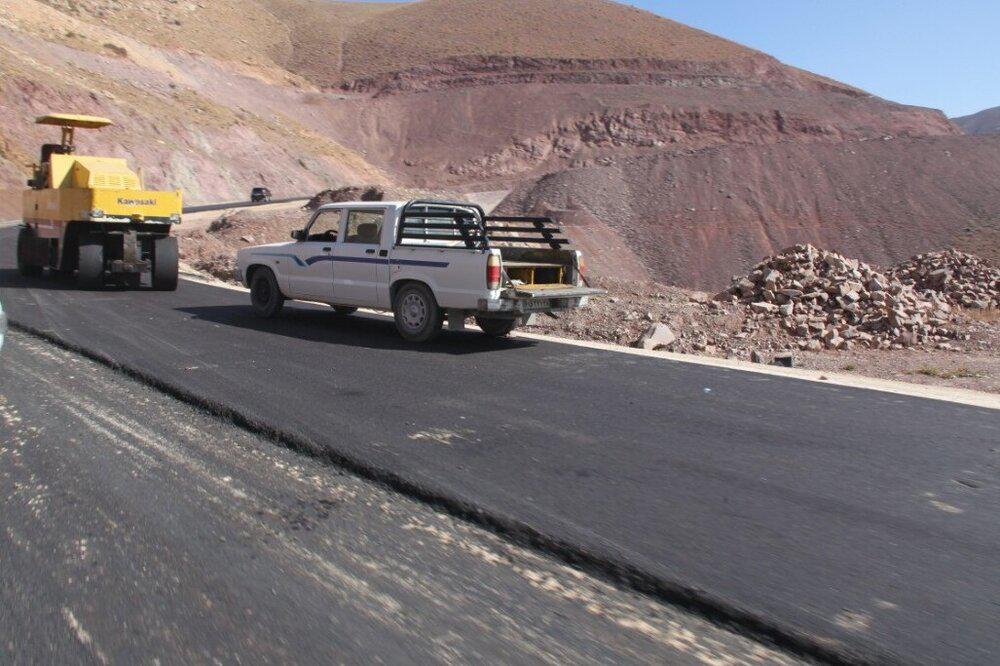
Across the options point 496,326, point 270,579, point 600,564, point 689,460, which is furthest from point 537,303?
point 270,579

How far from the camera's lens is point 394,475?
5359mm

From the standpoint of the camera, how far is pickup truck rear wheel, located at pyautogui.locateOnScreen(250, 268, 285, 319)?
12734mm

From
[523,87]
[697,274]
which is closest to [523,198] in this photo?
[697,274]

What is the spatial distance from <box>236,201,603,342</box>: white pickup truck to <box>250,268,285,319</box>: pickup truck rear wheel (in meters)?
0.02

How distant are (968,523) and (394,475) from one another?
11.0 ft

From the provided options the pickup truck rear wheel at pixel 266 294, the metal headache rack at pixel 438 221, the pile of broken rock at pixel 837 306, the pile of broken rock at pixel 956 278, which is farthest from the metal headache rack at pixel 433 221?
the pile of broken rock at pixel 956 278

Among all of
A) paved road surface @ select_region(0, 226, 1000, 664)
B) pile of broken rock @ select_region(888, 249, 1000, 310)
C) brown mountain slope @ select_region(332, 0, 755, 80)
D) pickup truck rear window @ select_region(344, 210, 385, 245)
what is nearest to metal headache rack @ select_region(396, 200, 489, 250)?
pickup truck rear window @ select_region(344, 210, 385, 245)

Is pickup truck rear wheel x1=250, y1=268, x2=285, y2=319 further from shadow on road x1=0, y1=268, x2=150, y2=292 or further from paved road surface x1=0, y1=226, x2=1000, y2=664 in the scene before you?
shadow on road x1=0, y1=268, x2=150, y2=292

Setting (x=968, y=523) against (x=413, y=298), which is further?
(x=413, y=298)

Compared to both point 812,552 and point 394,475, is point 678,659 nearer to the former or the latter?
point 812,552

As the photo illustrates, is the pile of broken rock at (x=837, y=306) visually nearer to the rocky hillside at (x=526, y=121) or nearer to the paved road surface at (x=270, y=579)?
the paved road surface at (x=270, y=579)

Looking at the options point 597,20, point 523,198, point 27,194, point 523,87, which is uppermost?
point 597,20

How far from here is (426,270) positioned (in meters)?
10.8

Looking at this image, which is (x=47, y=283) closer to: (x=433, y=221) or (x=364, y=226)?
(x=364, y=226)
